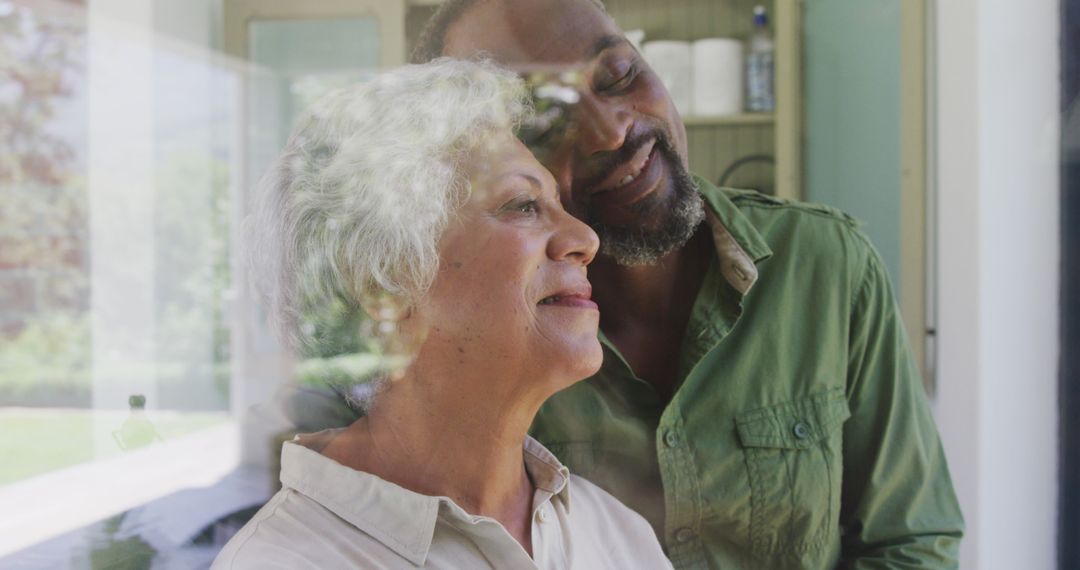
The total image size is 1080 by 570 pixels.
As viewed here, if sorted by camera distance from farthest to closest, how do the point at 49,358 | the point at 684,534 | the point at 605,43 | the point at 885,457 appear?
the point at 885,457
the point at 684,534
the point at 605,43
the point at 49,358

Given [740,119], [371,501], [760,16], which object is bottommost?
[371,501]

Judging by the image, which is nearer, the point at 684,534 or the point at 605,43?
Answer: the point at 605,43

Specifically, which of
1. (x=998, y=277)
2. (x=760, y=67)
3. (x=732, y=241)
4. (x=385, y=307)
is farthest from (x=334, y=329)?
(x=998, y=277)

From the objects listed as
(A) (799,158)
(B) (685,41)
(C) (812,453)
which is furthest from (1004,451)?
(B) (685,41)

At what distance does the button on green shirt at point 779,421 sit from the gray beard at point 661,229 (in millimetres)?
83

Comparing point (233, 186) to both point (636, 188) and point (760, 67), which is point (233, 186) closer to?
point (636, 188)

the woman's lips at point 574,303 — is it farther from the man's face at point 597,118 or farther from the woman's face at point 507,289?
the man's face at point 597,118

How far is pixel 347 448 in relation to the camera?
1.00 metres

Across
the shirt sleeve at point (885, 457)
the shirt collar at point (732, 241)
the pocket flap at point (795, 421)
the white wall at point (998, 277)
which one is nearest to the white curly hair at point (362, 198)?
the shirt collar at point (732, 241)

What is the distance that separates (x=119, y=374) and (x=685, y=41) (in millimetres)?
791

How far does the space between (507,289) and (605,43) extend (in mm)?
348

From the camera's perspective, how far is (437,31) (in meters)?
1.05

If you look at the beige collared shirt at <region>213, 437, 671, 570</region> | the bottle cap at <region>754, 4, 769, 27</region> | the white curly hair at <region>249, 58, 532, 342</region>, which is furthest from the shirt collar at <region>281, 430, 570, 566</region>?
the bottle cap at <region>754, 4, 769, 27</region>

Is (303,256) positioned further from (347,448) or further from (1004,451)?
(1004,451)
